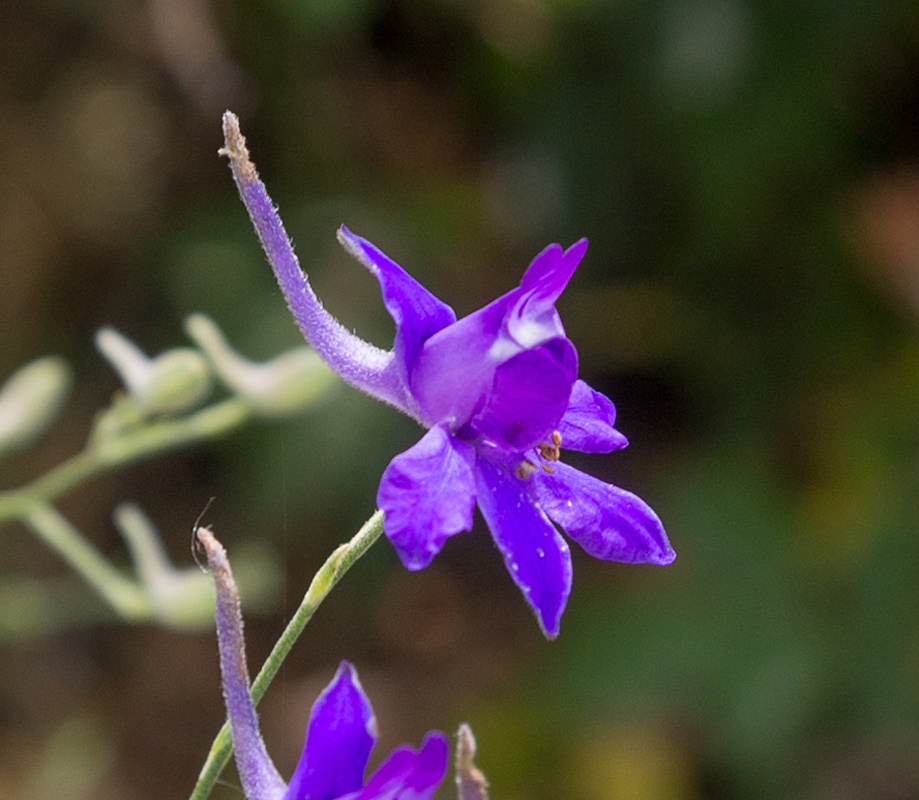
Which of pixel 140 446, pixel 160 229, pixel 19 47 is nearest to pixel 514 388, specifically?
pixel 140 446

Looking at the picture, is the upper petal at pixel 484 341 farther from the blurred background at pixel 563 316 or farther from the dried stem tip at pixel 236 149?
the blurred background at pixel 563 316

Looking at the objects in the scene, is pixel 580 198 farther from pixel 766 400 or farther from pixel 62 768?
pixel 62 768

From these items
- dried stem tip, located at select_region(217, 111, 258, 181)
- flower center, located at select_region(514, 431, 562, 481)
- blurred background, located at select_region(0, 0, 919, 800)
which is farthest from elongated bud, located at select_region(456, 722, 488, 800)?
blurred background, located at select_region(0, 0, 919, 800)

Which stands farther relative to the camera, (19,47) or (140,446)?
(19,47)

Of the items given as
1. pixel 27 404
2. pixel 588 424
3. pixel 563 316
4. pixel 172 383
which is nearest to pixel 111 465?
pixel 27 404

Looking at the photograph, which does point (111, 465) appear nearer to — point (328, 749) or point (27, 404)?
point (27, 404)

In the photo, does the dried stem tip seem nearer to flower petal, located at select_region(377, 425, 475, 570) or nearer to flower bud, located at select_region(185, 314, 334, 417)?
flower petal, located at select_region(377, 425, 475, 570)
